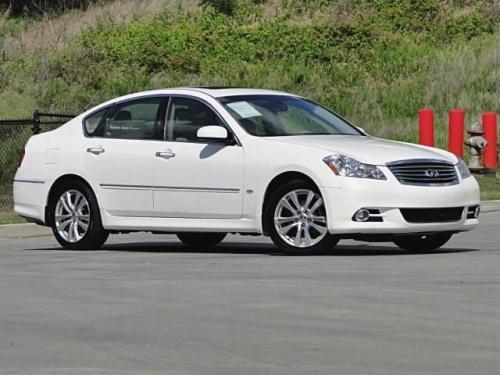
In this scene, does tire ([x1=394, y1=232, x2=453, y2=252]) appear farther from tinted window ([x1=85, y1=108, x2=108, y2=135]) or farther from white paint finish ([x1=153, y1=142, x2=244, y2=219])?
tinted window ([x1=85, y1=108, x2=108, y2=135])

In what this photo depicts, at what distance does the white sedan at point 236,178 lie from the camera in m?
15.5

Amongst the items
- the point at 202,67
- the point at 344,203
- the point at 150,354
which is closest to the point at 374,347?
the point at 150,354

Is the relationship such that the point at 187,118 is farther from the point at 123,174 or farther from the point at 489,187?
the point at 489,187

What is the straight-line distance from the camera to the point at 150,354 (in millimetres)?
9102

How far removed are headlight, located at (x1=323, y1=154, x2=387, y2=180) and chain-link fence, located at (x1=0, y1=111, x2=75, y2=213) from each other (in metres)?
10.5

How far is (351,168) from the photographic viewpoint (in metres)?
15.5

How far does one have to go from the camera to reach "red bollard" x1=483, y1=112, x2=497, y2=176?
28.7m

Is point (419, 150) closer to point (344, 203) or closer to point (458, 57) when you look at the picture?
point (344, 203)

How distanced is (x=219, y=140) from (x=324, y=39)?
86.1ft

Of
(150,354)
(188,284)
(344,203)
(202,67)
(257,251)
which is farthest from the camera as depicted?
(202,67)

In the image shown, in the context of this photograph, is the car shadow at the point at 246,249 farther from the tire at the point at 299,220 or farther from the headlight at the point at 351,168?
the headlight at the point at 351,168

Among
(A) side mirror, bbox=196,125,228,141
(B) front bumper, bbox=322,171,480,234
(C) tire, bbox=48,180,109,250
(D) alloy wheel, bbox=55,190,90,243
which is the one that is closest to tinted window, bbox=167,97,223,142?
(A) side mirror, bbox=196,125,228,141

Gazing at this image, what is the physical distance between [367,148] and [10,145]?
1339 centimetres

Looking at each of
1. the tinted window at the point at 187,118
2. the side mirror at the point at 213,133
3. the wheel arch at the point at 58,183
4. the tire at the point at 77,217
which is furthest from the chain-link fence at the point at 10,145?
the side mirror at the point at 213,133
